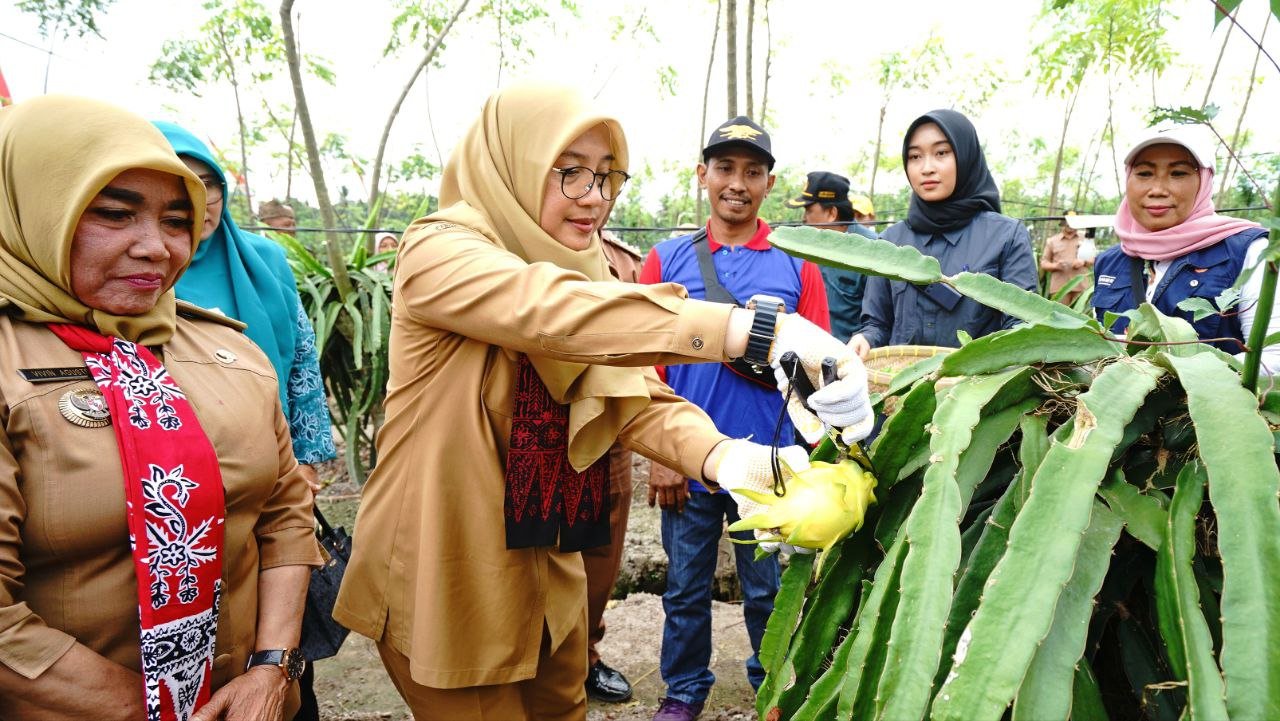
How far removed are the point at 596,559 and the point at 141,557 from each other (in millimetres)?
1423

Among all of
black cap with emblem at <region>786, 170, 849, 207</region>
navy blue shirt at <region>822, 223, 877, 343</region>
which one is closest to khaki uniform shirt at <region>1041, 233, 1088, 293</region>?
black cap with emblem at <region>786, 170, 849, 207</region>

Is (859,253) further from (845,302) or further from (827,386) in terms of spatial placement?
(845,302)

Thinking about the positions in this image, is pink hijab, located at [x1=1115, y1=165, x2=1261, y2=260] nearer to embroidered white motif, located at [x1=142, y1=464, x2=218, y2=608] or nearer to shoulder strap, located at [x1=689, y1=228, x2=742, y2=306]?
shoulder strap, located at [x1=689, y1=228, x2=742, y2=306]

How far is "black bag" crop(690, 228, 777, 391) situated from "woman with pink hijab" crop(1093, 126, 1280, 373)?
1.07 metres

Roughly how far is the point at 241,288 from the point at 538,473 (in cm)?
130

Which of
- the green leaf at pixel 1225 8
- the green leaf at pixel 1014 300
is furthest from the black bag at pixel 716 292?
the green leaf at pixel 1225 8

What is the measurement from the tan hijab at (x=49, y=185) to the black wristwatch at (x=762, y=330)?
1111 millimetres

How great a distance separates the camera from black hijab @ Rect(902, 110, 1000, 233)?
9.46 ft

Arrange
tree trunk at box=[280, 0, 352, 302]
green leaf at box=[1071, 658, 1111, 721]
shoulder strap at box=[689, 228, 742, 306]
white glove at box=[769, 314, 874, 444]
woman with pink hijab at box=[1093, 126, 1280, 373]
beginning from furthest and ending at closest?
1. tree trunk at box=[280, 0, 352, 302]
2. shoulder strap at box=[689, 228, 742, 306]
3. woman with pink hijab at box=[1093, 126, 1280, 373]
4. white glove at box=[769, 314, 874, 444]
5. green leaf at box=[1071, 658, 1111, 721]

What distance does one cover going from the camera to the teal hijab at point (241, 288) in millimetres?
2297

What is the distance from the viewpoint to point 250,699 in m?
1.51

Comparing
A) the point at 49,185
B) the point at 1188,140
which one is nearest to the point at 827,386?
the point at 49,185

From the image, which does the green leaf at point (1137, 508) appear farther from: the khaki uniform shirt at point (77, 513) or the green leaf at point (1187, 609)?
the khaki uniform shirt at point (77, 513)

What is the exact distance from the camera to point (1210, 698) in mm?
777
